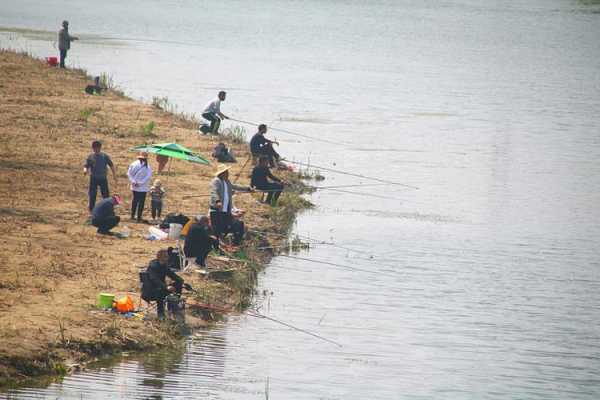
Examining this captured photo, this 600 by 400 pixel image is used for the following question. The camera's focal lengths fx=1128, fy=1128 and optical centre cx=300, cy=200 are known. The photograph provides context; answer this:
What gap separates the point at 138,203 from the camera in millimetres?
21688

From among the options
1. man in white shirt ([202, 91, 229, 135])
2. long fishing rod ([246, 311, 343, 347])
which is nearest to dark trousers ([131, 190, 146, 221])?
long fishing rod ([246, 311, 343, 347])

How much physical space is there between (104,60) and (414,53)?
27315 millimetres

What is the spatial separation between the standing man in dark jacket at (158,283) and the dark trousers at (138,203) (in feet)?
16.7

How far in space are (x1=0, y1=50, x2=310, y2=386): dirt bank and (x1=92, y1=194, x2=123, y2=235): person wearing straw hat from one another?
0.28 m

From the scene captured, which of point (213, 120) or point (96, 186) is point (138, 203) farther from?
point (213, 120)

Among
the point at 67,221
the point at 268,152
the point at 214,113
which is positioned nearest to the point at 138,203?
the point at 67,221

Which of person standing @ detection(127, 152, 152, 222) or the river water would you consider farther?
person standing @ detection(127, 152, 152, 222)

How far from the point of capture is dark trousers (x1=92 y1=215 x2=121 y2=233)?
66.6 feet

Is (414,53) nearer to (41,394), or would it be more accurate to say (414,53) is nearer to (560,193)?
(560,193)

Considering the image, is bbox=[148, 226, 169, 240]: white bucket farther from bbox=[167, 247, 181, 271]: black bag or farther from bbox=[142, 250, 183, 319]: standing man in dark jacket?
bbox=[142, 250, 183, 319]: standing man in dark jacket

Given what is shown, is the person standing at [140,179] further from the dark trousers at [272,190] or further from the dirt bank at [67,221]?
the dark trousers at [272,190]

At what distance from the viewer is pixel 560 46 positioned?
83312mm

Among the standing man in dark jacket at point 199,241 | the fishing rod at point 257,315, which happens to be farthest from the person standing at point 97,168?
the fishing rod at point 257,315

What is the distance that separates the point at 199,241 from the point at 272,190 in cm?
644
